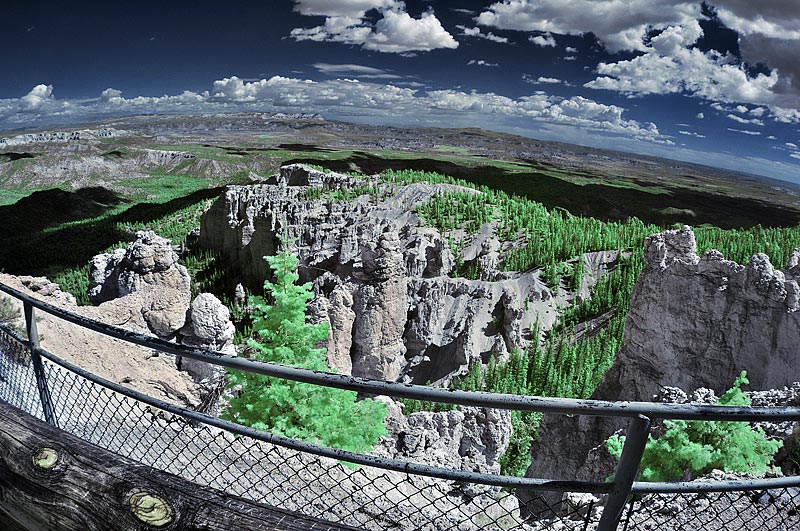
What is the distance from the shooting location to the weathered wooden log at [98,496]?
1.31m

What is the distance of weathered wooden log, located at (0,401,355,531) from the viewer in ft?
4.30

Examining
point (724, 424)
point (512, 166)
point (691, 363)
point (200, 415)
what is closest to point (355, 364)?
point (691, 363)

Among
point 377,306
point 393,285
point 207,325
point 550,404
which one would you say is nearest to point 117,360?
point 207,325

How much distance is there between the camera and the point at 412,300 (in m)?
23.7

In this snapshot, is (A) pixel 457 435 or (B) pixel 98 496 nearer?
(B) pixel 98 496

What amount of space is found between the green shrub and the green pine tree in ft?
15.8

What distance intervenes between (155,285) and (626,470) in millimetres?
20438

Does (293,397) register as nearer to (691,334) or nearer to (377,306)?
(691,334)

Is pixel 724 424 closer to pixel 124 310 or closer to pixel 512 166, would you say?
pixel 124 310

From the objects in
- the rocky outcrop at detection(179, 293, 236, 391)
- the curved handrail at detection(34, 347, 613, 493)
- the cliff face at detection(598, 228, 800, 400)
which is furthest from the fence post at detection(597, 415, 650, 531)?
the rocky outcrop at detection(179, 293, 236, 391)

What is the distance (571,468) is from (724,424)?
6.72 metres

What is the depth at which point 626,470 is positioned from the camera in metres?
1.81

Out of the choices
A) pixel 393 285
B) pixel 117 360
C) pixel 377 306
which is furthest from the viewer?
pixel 393 285

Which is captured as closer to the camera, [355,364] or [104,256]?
[355,364]
